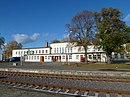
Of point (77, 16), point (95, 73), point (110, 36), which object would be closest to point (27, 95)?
point (95, 73)

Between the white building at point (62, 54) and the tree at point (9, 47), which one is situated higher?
the tree at point (9, 47)

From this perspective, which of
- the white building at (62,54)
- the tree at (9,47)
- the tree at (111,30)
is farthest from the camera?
the tree at (9,47)

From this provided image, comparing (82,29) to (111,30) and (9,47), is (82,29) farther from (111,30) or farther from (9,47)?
(9,47)

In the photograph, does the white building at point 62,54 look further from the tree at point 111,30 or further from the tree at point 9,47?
the tree at point 9,47

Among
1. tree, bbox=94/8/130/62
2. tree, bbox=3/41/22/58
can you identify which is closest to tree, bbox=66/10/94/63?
tree, bbox=94/8/130/62

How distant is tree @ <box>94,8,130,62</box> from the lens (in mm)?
44844

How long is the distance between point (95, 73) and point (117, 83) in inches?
273

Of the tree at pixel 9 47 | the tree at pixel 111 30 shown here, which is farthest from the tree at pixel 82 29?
the tree at pixel 9 47

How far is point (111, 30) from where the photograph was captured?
46.3 m

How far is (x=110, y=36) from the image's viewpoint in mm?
44031

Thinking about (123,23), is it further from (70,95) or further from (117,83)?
(70,95)

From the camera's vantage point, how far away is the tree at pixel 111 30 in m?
44.8

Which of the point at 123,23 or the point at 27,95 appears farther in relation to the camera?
the point at 123,23

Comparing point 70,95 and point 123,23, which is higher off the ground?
point 123,23
